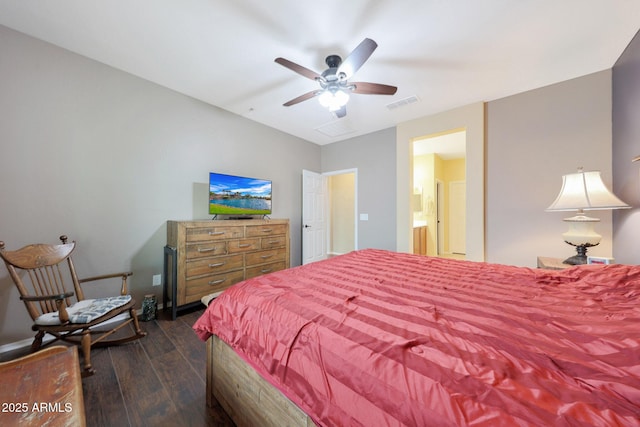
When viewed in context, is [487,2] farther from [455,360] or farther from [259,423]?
[259,423]

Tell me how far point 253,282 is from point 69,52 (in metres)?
2.88

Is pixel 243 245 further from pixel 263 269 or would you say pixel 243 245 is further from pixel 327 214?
pixel 327 214

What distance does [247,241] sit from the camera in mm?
3033

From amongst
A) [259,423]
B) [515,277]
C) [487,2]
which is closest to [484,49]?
[487,2]

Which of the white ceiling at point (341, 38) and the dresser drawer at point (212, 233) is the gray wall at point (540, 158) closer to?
the white ceiling at point (341, 38)

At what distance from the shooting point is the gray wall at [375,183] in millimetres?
3959

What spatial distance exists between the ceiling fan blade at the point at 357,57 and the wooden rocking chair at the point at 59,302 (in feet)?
8.50

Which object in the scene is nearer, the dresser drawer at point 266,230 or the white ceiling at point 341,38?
the white ceiling at point 341,38

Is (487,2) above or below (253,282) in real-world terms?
above

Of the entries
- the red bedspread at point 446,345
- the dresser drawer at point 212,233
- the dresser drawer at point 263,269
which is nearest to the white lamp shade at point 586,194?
the red bedspread at point 446,345

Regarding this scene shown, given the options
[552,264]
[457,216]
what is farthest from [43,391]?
[457,216]

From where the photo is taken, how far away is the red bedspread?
548 mm

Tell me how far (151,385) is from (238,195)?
7.39 ft

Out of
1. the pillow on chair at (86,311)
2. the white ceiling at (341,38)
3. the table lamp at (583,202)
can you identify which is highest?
the white ceiling at (341,38)
